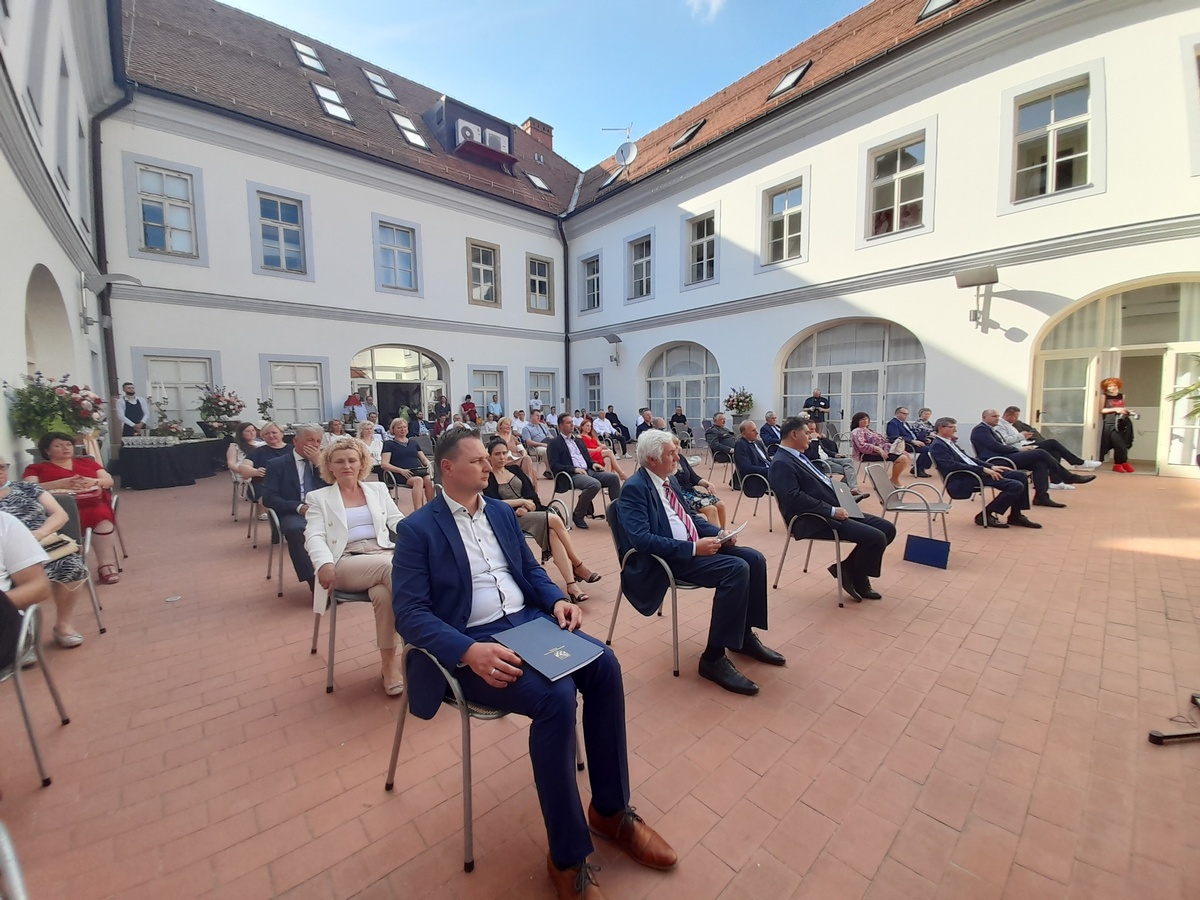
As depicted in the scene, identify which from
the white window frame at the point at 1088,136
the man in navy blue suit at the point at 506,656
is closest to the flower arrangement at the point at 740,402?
the white window frame at the point at 1088,136

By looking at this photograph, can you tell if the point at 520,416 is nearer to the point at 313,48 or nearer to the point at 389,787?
the point at 389,787

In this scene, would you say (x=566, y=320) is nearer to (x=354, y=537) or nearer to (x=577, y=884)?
(x=354, y=537)

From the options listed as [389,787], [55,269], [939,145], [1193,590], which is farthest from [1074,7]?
[55,269]

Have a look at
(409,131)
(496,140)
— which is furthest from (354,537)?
(496,140)

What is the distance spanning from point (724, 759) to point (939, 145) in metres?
11.3

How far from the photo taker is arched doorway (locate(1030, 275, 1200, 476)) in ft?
25.1

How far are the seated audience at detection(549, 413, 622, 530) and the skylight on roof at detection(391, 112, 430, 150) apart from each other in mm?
12396

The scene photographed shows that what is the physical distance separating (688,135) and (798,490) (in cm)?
1397

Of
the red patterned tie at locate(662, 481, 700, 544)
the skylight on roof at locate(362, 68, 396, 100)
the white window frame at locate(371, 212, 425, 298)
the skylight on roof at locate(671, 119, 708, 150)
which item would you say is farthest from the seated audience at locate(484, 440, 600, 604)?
the skylight on roof at locate(362, 68, 396, 100)

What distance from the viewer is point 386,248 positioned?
13.0 m

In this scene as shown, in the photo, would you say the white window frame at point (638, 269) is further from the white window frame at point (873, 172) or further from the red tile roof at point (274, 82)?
the white window frame at point (873, 172)

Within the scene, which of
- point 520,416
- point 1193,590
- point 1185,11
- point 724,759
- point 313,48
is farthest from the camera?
point 313,48

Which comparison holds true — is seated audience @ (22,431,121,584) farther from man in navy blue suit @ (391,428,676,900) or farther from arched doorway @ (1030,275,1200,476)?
arched doorway @ (1030,275,1200,476)

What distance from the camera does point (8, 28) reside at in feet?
14.0
